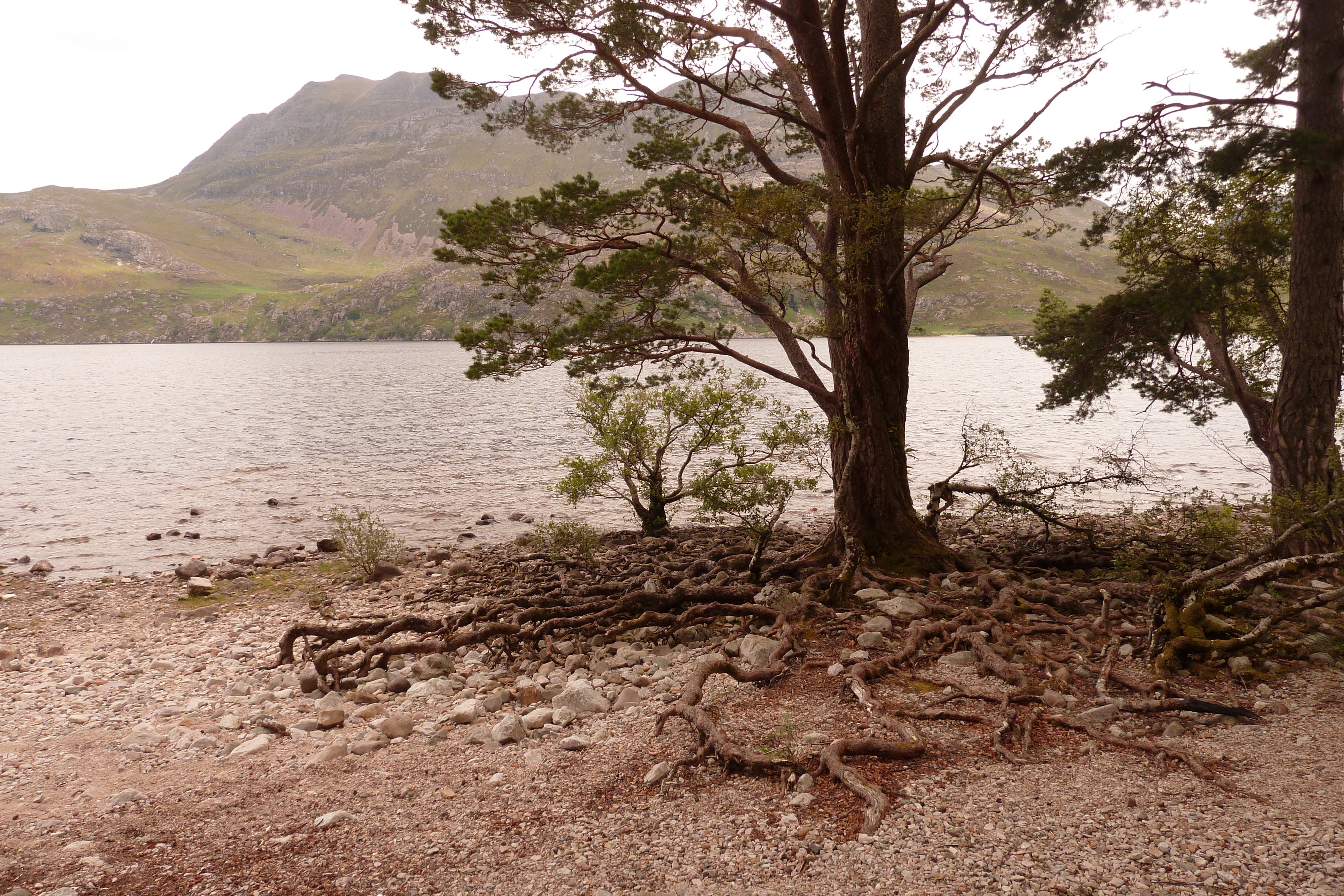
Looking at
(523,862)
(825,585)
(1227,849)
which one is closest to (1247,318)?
(825,585)

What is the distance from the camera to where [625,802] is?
6082 mm

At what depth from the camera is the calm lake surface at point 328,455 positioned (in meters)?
23.2

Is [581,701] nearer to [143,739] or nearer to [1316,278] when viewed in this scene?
[143,739]

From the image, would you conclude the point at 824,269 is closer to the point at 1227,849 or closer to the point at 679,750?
the point at 679,750

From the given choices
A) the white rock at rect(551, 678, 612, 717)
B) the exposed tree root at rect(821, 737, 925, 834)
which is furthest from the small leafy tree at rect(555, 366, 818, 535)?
the exposed tree root at rect(821, 737, 925, 834)

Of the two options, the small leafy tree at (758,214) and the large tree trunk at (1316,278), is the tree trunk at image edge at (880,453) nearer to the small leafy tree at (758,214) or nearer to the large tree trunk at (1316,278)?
the small leafy tree at (758,214)

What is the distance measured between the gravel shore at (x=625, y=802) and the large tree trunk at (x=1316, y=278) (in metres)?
5.90

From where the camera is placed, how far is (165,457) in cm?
3656

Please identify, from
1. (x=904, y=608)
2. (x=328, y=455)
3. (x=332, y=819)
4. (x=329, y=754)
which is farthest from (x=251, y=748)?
(x=328, y=455)

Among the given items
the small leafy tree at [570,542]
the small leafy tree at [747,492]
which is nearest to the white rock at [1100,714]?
the small leafy tree at [747,492]

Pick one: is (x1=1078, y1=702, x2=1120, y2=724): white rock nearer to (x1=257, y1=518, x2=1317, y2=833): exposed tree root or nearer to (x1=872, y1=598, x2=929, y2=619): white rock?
(x1=257, y1=518, x2=1317, y2=833): exposed tree root

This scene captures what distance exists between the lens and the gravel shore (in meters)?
4.90

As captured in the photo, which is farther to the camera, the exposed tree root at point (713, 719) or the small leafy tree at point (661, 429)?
the small leafy tree at point (661, 429)

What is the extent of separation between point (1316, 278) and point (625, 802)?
13.3 meters
